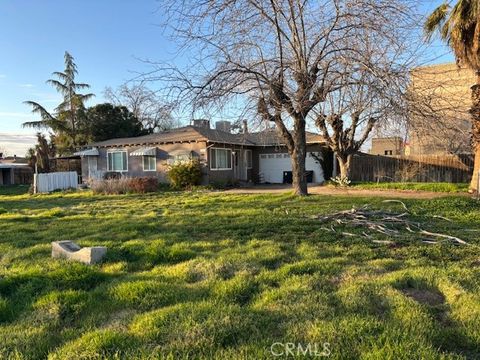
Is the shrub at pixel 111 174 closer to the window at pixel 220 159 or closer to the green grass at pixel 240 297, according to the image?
the window at pixel 220 159

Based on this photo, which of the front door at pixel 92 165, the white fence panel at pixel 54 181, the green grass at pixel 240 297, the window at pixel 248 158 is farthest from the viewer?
the front door at pixel 92 165

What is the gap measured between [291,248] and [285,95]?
570cm

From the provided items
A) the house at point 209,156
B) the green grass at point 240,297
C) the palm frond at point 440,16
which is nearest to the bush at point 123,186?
the house at point 209,156

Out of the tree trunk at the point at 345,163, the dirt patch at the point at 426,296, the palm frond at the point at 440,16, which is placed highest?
the palm frond at the point at 440,16

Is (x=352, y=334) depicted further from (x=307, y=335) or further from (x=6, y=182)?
(x=6, y=182)

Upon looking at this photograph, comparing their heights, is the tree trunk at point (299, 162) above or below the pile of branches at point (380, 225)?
above

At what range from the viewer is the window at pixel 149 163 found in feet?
72.6

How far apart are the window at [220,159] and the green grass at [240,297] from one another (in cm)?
1400

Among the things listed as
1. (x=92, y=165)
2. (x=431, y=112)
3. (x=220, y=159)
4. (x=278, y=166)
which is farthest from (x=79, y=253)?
(x=92, y=165)

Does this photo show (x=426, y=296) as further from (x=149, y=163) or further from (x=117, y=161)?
(x=117, y=161)

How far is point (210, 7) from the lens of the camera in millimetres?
8000

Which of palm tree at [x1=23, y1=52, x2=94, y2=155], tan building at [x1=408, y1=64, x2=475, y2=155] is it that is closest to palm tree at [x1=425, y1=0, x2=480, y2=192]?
tan building at [x1=408, y1=64, x2=475, y2=155]

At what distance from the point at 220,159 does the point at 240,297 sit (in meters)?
17.9

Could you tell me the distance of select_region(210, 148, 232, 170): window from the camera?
20.8 metres
